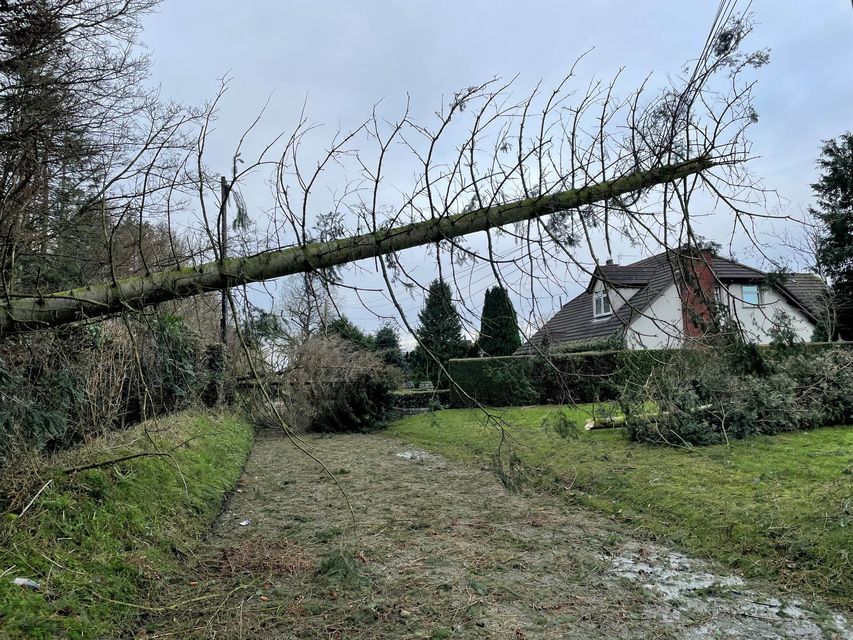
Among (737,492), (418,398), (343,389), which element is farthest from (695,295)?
(418,398)

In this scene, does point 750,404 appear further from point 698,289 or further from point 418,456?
point 698,289

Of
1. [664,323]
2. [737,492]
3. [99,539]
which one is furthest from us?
[737,492]

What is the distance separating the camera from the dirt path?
11.5 ft

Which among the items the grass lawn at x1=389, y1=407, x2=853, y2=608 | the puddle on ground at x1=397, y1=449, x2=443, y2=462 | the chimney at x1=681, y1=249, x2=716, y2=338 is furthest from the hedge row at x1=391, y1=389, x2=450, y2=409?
the chimney at x1=681, y1=249, x2=716, y2=338

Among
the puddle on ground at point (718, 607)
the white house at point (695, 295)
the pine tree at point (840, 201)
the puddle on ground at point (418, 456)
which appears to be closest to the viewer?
the white house at point (695, 295)

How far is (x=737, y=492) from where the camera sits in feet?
19.0

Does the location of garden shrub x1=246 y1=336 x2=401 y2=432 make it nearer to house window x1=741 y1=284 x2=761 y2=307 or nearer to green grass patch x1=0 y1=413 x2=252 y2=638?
green grass patch x1=0 y1=413 x2=252 y2=638

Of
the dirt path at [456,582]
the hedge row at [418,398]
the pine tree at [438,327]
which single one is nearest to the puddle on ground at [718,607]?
the dirt path at [456,582]

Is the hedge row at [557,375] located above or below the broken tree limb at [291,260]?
below

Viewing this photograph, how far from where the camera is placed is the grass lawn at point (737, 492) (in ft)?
13.7

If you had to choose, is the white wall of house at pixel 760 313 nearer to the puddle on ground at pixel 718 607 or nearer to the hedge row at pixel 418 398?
the puddle on ground at pixel 718 607

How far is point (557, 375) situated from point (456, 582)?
6.32 ft

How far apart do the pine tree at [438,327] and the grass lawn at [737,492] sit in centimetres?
48

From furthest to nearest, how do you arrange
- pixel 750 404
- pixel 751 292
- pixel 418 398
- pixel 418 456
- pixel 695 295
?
pixel 418 398
pixel 418 456
pixel 750 404
pixel 751 292
pixel 695 295
